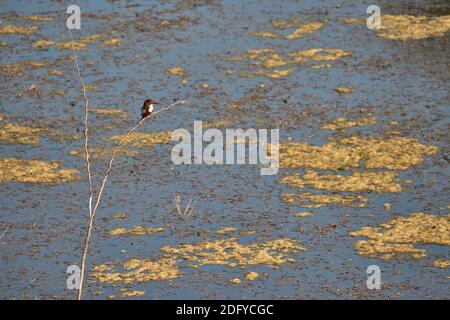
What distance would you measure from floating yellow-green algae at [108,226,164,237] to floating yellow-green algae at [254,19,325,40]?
168 inches

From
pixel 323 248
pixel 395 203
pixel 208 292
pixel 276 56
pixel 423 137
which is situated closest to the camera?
pixel 208 292

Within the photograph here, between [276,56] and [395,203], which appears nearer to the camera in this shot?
[395,203]

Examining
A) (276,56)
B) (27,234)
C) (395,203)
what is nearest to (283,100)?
(276,56)

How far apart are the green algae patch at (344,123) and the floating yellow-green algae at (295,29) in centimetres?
216

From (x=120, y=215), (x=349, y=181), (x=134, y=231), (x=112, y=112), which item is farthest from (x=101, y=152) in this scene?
(x=349, y=181)

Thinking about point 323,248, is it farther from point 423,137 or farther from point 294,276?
point 423,137

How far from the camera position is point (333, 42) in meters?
11.5

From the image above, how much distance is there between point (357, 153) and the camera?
901cm

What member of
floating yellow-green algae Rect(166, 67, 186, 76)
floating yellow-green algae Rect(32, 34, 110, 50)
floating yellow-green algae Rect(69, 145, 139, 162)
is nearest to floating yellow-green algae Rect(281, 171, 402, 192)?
floating yellow-green algae Rect(69, 145, 139, 162)

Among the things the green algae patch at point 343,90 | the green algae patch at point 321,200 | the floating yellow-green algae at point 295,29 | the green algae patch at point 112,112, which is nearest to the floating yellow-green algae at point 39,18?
the floating yellow-green algae at point 295,29

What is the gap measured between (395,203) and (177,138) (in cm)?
214

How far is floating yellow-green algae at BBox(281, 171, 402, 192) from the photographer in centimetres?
839

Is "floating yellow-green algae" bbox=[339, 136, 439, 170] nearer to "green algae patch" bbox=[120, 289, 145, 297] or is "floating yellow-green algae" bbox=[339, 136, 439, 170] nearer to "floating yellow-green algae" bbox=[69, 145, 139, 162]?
"floating yellow-green algae" bbox=[69, 145, 139, 162]

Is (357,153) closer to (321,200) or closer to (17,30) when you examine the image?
(321,200)
